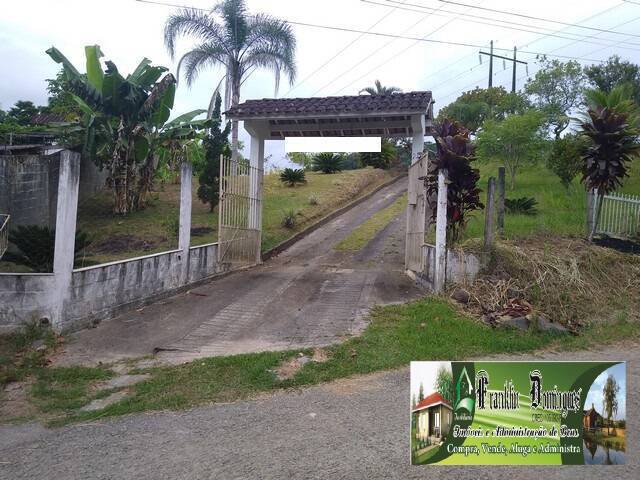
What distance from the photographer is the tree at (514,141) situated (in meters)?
15.9

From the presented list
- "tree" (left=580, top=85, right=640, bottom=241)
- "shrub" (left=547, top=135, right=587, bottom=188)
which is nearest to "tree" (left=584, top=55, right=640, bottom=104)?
"shrub" (left=547, top=135, right=587, bottom=188)

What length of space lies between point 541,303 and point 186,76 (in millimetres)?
16248

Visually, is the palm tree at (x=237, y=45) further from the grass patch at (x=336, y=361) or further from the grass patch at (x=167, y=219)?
the grass patch at (x=336, y=361)

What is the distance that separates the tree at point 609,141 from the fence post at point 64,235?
9.05 metres

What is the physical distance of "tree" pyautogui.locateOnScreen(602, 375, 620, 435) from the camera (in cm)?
230

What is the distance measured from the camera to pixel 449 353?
5.95m

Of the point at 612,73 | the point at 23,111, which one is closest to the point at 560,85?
the point at 612,73

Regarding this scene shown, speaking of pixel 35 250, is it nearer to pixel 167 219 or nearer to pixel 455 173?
pixel 167 219

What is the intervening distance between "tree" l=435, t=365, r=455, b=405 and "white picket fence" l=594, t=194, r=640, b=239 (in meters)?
9.03

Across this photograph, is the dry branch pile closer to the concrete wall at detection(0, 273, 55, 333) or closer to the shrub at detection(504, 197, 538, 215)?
the shrub at detection(504, 197, 538, 215)

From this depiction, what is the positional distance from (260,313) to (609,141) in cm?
734

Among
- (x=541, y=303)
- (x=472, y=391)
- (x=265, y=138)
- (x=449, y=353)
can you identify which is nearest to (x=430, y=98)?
(x=265, y=138)

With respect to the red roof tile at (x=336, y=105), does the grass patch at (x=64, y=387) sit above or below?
below

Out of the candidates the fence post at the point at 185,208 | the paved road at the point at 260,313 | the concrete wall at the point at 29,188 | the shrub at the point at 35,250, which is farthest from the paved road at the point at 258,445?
the concrete wall at the point at 29,188
